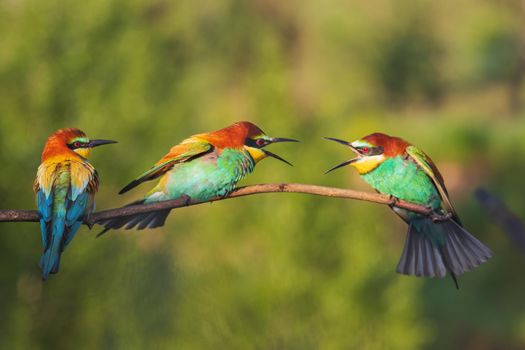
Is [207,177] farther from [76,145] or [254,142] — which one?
[76,145]

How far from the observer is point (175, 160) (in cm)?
206

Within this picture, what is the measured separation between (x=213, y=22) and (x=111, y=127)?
12250mm

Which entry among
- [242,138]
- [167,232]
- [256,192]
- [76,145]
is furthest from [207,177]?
[167,232]

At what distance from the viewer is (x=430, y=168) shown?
224cm

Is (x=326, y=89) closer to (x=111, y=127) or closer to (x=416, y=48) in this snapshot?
(x=416, y=48)

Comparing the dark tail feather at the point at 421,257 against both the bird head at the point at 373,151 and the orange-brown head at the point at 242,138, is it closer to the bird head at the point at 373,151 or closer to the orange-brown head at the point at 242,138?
the bird head at the point at 373,151

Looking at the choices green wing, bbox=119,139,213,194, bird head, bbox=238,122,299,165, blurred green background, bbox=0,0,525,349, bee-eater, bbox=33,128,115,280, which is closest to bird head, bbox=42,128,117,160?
bee-eater, bbox=33,128,115,280

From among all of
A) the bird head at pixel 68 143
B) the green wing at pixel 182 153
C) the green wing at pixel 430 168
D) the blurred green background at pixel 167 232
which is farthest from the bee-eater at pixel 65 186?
the blurred green background at pixel 167 232

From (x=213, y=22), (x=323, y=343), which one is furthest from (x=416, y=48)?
(x=323, y=343)

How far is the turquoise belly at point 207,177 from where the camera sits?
2.12 meters

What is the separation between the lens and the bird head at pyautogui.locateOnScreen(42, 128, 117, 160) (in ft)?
6.22

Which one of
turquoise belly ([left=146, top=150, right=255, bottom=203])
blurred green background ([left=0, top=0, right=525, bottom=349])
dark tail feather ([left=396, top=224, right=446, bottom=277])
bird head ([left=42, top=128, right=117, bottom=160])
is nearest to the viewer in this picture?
dark tail feather ([left=396, top=224, right=446, bottom=277])

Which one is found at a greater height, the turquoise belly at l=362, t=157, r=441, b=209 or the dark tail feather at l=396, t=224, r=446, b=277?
the turquoise belly at l=362, t=157, r=441, b=209

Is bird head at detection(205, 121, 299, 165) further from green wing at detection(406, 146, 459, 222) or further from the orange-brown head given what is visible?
green wing at detection(406, 146, 459, 222)
